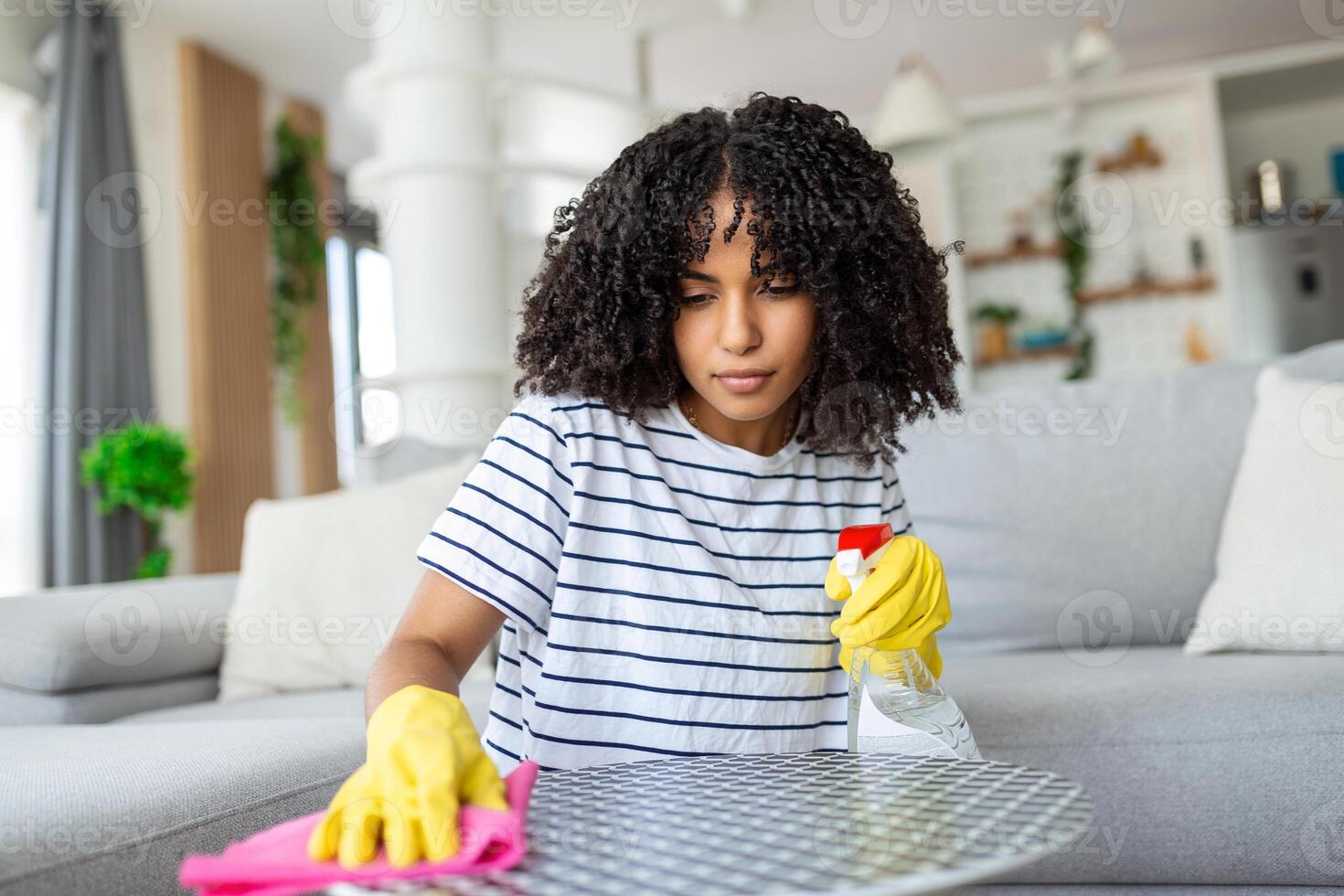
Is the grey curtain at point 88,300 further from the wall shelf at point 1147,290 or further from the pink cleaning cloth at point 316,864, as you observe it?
the wall shelf at point 1147,290

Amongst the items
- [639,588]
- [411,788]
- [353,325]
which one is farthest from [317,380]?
[411,788]

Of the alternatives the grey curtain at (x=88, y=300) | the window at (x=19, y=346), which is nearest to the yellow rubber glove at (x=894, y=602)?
the grey curtain at (x=88, y=300)

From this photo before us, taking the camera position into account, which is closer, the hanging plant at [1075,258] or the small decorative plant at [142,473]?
the small decorative plant at [142,473]

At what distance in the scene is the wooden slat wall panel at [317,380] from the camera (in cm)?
577

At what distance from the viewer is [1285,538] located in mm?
1596

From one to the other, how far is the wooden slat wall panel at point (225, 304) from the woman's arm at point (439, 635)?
4.37 metres

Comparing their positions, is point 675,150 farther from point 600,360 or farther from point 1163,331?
point 1163,331

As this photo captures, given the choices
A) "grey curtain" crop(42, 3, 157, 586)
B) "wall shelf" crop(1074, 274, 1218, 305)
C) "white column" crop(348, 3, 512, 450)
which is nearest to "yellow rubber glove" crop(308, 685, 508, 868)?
"white column" crop(348, 3, 512, 450)

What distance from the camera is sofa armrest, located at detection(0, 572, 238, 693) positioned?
1.78 meters

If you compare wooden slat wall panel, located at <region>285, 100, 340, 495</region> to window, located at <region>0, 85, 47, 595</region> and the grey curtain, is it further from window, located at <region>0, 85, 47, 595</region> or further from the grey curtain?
window, located at <region>0, 85, 47, 595</region>

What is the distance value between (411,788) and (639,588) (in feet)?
1.54

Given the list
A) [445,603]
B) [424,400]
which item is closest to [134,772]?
[445,603]

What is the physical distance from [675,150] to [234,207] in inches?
188

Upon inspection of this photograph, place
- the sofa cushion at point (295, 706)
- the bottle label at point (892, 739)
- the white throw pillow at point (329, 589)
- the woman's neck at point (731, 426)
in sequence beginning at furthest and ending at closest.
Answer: the white throw pillow at point (329, 589), the sofa cushion at point (295, 706), the woman's neck at point (731, 426), the bottle label at point (892, 739)
